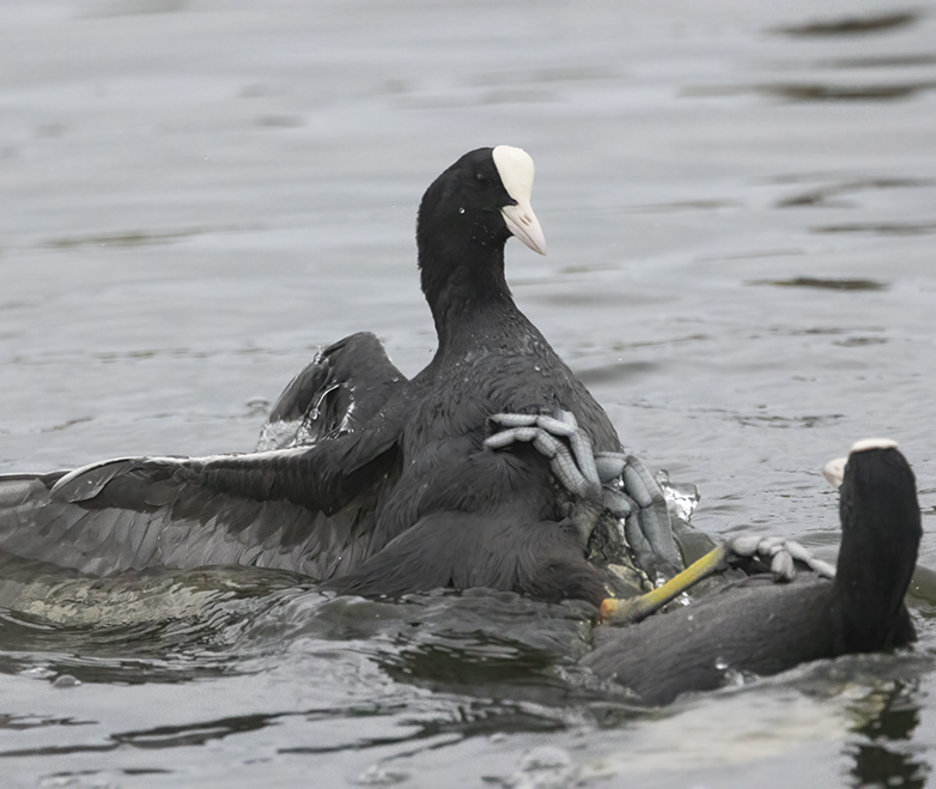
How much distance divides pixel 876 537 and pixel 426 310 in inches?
175

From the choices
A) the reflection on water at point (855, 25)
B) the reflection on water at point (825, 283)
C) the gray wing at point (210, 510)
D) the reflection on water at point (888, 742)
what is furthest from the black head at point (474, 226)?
the reflection on water at point (855, 25)

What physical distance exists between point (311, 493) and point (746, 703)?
1619mm

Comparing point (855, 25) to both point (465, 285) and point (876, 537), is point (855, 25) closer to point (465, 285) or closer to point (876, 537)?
point (465, 285)

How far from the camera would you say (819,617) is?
3.69m

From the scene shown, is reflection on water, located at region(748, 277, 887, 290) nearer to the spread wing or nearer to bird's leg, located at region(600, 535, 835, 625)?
the spread wing

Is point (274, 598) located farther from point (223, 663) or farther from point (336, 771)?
point (336, 771)

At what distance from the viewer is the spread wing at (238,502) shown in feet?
15.8

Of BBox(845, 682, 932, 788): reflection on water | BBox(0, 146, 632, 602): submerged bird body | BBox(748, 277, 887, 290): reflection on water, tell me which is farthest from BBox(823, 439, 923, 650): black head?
BBox(748, 277, 887, 290): reflection on water

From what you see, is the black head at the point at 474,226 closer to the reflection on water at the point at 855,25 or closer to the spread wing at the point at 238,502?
the spread wing at the point at 238,502

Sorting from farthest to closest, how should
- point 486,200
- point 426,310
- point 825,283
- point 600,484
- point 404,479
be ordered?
1. point 825,283
2. point 426,310
3. point 486,200
4. point 404,479
5. point 600,484

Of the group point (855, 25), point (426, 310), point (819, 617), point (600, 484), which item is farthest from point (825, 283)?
point (855, 25)

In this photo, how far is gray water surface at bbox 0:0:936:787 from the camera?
3633 mm

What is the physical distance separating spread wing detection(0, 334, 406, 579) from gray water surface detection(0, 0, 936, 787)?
0.10 meters

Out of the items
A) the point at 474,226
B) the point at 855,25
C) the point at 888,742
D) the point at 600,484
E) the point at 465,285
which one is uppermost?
the point at 855,25
